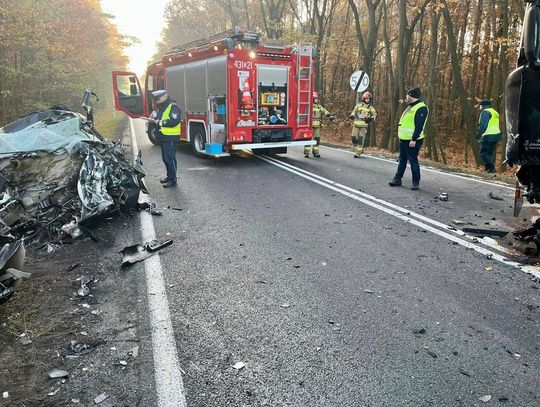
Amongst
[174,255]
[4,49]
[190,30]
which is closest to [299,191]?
[174,255]

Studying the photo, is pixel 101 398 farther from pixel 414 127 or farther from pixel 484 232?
pixel 414 127

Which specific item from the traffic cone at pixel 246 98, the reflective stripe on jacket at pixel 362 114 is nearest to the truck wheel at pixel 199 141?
the traffic cone at pixel 246 98

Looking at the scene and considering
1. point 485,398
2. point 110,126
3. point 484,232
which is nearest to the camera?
point 485,398

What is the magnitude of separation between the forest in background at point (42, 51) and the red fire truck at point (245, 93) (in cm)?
798

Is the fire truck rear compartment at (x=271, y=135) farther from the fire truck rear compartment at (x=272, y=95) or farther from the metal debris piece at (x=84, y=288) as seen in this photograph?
the metal debris piece at (x=84, y=288)

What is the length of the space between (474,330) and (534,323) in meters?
0.51

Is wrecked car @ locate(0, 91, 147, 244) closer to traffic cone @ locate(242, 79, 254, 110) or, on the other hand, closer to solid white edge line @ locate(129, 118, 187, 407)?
solid white edge line @ locate(129, 118, 187, 407)

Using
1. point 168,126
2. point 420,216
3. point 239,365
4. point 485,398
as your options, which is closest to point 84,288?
point 239,365

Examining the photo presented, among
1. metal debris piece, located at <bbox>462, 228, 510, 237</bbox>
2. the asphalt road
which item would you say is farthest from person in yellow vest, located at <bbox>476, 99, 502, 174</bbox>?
metal debris piece, located at <bbox>462, 228, 510, 237</bbox>

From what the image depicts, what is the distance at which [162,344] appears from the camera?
298 centimetres

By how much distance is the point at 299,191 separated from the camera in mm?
7879

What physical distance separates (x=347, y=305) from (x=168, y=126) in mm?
5787

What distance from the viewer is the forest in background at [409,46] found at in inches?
585

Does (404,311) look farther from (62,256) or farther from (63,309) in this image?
(62,256)
